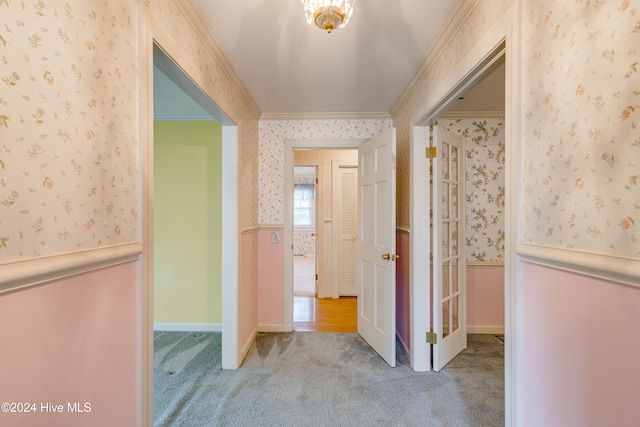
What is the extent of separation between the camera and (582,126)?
81cm

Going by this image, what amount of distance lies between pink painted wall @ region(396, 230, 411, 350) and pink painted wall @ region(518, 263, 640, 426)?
1.29m

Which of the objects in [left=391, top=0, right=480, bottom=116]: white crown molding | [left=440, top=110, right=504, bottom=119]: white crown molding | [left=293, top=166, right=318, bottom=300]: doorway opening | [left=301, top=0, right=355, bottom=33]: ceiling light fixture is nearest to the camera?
[left=301, top=0, right=355, bottom=33]: ceiling light fixture

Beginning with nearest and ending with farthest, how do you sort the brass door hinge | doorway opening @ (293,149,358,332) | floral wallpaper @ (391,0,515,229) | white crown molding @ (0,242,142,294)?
white crown molding @ (0,242,142,294) → floral wallpaper @ (391,0,515,229) → the brass door hinge → doorway opening @ (293,149,358,332)

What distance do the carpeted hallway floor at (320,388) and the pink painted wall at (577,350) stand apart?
34.6 inches

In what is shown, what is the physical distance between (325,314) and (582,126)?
3159 millimetres

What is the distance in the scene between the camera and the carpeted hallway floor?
5.42 ft

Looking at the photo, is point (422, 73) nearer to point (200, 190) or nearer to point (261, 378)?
point (200, 190)

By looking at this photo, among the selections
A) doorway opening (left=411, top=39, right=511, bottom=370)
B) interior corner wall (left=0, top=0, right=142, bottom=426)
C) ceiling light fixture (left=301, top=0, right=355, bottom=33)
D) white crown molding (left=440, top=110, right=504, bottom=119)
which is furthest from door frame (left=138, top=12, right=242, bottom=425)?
white crown molding (left=440, top=110, right=504, bottom=119)

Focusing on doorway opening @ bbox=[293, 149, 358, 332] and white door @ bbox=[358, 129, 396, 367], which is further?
doorway opening @ bbox=[293, 149, 358, 332]

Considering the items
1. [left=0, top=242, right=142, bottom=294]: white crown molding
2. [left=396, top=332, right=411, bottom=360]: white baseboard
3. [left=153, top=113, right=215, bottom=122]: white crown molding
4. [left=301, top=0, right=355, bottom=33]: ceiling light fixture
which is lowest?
[left=396, top=332, right=411, bottom=360]: white baseboard

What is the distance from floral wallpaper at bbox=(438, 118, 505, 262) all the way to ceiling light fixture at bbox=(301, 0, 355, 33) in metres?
2.29

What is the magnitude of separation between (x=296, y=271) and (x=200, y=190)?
11.5ft

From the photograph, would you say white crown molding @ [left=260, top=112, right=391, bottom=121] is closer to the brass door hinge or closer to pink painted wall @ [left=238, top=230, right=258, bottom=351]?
the brass door hinge

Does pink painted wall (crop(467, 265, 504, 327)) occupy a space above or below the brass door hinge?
below
